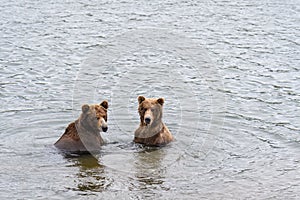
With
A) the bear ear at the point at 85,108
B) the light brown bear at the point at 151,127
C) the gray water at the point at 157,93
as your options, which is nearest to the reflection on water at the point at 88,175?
the gray water at the point at 157,93

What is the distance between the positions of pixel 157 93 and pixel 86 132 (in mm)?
3889

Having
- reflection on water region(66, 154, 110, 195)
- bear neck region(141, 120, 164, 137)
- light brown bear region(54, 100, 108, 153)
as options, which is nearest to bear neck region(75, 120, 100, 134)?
light brown bear region(54, 100, 108, 153)

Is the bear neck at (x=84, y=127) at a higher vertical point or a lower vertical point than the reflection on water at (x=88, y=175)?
higher

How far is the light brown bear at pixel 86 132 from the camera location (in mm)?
10945

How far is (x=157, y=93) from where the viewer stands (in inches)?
582

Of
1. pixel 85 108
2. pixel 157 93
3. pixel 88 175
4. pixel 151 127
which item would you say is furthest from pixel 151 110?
pixel 157 93

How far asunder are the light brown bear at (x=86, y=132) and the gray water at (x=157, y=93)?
23 cm

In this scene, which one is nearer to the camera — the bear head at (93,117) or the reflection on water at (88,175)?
the reflection on water at (88,175)

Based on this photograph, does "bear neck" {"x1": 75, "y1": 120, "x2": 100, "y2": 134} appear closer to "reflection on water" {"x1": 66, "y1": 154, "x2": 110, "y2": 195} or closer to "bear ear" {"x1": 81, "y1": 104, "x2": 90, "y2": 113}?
"bear ear" {"x1": 81, "y1": 104, "x2": 90, "y2": 113}

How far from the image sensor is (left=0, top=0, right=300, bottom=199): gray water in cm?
1019

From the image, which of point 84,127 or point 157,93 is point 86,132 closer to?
point 84,127

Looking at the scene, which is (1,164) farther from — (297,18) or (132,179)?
(297,18)

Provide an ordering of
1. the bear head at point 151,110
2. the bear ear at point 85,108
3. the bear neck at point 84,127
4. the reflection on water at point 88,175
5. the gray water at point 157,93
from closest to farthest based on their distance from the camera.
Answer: the reflection on water at point 88,175 < the gray water at point 157,93 < the bear ear at point 85,108 < the bear neck at point 84,127 < the bear head at point 151,110

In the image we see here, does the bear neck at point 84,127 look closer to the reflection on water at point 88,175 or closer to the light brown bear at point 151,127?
the reflection on water at point 88,175
